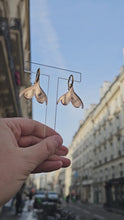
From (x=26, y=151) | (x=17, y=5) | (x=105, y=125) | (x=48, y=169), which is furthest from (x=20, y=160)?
(x=105, y=125)

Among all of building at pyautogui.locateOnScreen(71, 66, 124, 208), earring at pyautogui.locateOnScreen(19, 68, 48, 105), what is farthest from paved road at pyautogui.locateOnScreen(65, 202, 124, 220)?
earring at pyautogui.locateOnScreen(19, 68, 48, 105)

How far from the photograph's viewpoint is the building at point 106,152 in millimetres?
27766

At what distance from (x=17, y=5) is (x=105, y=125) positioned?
1033 inches

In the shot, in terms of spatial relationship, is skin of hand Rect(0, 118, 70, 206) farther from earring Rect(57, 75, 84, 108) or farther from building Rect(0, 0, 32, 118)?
building Rect(0, 0, 32, 118)

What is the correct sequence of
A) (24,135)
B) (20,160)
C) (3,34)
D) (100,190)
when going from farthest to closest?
1. (100,190)
2. (3,34)
3. (24,135)
4. (20,160)

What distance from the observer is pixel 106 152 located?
34.8 metres

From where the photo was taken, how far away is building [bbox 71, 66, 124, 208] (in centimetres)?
2777

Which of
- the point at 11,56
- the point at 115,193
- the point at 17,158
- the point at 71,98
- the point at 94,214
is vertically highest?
the point at 11,56

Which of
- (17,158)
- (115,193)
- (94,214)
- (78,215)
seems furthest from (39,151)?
(115,193)

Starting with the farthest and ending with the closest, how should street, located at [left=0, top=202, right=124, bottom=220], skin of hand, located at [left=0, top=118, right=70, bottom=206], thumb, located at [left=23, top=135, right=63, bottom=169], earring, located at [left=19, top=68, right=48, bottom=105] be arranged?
street, located at [left=0, top=202, right=124, bottom=220] < earring, located at [left=19, top=68, right=48, bottom=105] < thumb, located at [left=23, top=135, right=63, bottom=169] < skin of hand, located at [left=0, top=118, right=70, bottom=206]

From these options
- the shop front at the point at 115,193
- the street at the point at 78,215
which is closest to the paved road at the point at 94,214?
the street at the point at 78,215

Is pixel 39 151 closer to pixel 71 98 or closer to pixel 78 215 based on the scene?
pixel 71 98

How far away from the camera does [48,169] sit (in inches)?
55.7

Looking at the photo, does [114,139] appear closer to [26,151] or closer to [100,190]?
[100,190]
